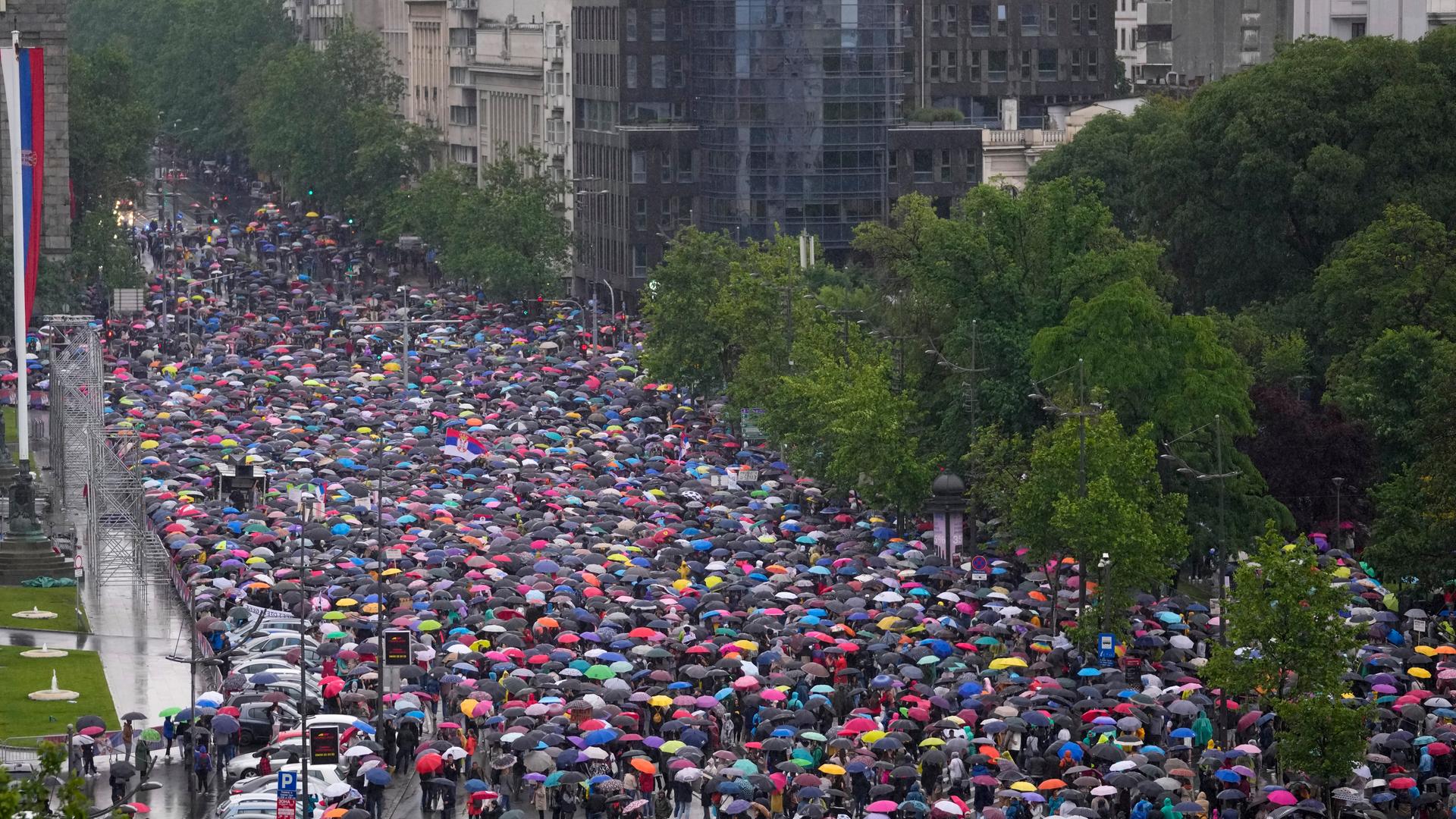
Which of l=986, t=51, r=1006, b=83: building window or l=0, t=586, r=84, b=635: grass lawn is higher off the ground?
l=986, t=51, r=1006, b=83: building window

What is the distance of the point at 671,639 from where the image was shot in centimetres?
6412

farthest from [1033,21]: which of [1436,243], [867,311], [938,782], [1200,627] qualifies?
[938,782]

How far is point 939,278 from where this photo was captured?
267 feet

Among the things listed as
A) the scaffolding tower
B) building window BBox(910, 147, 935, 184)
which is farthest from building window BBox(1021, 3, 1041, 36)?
the scaffolding tower

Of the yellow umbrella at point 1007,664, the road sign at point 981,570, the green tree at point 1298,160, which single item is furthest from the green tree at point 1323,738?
the green tree at point 1298,160

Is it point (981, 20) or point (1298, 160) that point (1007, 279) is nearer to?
point (1298, 160)

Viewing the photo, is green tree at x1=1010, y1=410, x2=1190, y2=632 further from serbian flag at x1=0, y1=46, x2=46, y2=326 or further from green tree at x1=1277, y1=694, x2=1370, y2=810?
serbian flag at x1=0, y1=46, x2=46, y2=326

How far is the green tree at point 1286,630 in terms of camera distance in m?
54.2

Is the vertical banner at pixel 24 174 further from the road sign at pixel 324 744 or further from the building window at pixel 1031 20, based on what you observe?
the building window at pixel 1031 20

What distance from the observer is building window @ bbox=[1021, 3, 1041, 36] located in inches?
6019

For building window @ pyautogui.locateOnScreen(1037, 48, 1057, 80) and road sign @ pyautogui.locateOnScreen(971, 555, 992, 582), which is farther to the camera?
building window @ pyautogui.locateOnScreen(1037, 48, 1057, 80)

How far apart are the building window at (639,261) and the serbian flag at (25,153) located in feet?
171

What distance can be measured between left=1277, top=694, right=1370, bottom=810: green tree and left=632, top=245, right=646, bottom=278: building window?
3495 inches

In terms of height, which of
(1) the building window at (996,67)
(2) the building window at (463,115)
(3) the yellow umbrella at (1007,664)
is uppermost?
(1) the building window at (996,67)
